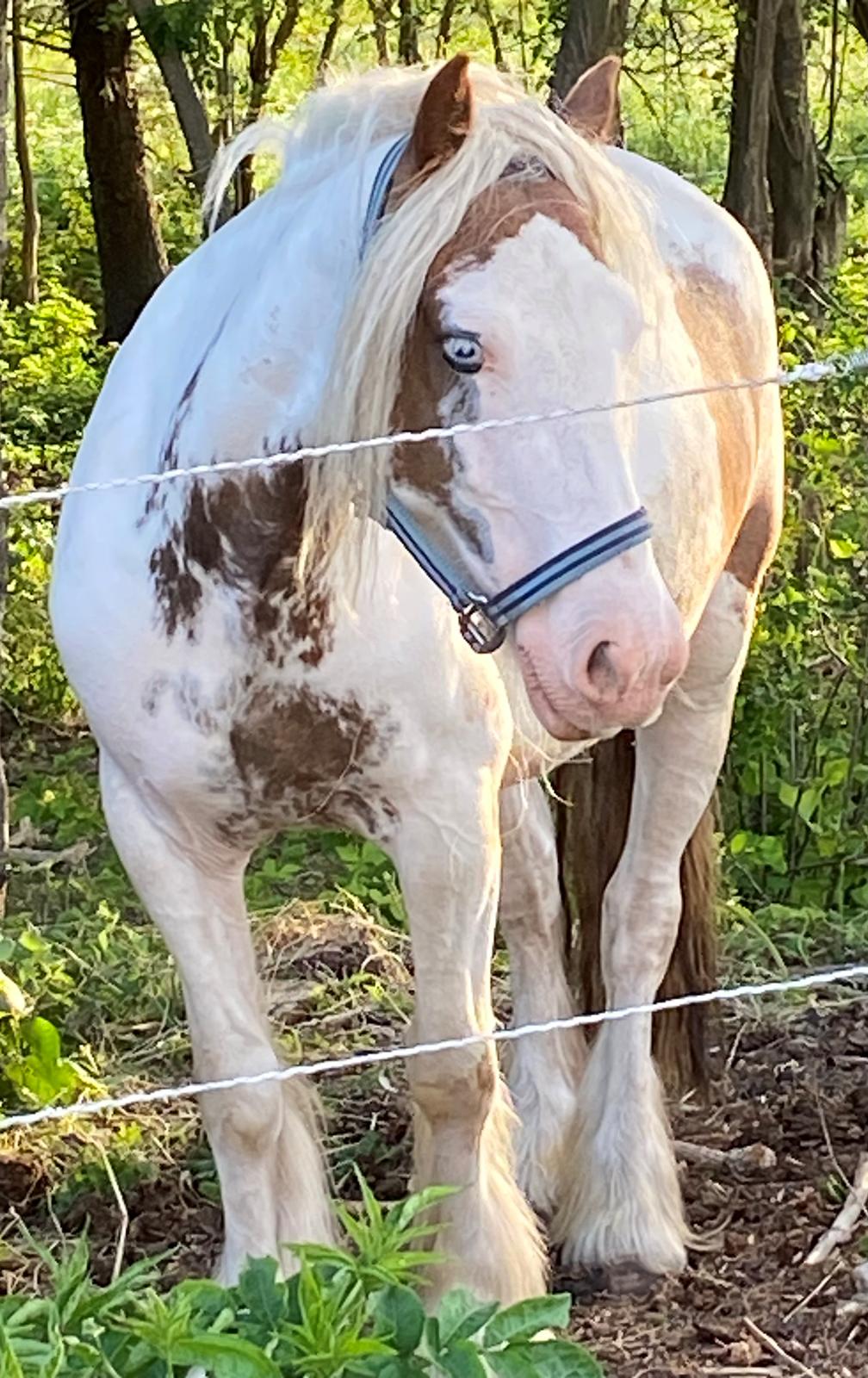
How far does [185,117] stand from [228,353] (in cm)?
416

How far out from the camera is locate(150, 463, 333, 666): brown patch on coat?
2340 mm

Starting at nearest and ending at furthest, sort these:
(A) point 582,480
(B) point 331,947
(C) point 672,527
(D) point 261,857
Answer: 1. (A) point 582,480
2. (C) point 672,527
3. (B) point 331,947
4. (D) point 261,857

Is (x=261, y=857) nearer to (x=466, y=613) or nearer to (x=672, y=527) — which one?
(x=672, y=527)

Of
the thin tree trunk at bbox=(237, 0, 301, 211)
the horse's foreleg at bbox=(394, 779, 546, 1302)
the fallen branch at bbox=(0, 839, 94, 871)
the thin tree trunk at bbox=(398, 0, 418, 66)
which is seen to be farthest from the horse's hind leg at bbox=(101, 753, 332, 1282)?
the thin tree trunk at bbox=(237, 0, 301, 211)

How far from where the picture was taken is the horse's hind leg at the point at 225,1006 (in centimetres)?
256

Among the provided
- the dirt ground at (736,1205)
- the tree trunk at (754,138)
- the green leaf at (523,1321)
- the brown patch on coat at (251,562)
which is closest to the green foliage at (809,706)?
the tree trunk at (754,138)

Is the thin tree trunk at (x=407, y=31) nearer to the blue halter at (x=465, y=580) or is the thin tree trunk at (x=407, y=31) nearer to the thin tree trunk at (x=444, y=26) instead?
the thin tree trunk at (x=444, y=26)

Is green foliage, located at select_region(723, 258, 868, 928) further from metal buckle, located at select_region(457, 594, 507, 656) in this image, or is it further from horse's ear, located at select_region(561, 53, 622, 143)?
metal buckle, located at select_region(457, 594, 507, 656)

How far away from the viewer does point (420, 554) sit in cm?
215

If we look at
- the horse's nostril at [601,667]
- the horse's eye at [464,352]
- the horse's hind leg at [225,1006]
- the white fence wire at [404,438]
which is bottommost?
the horse's hind leg at [225,1006]

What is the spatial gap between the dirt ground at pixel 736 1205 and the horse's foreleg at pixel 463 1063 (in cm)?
21

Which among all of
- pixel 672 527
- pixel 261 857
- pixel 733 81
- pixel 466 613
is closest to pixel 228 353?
pixel 466 613

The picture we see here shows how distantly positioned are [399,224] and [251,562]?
0.49 meters

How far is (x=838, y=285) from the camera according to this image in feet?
21.4
